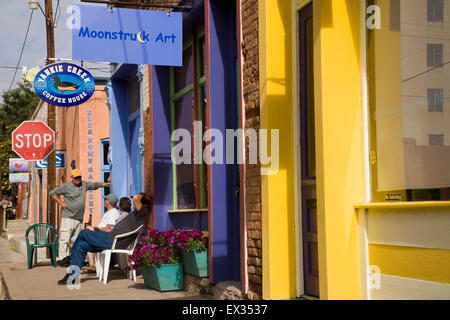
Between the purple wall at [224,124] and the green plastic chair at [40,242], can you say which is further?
the green plastic chair at [40,242]

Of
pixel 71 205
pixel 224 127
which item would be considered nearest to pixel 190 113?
pixel 224 127

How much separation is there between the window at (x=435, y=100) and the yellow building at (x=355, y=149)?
0.5 inches

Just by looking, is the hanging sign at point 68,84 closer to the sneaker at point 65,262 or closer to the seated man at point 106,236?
the seated man at point 106,236

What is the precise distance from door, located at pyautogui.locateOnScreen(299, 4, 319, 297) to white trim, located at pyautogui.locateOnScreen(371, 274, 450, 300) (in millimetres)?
895

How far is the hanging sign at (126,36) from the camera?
24.9 feet

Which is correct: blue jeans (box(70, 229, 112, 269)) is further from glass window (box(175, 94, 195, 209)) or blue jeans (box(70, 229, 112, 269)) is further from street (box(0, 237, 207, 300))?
glass window (box(175, 94, 195, 209))

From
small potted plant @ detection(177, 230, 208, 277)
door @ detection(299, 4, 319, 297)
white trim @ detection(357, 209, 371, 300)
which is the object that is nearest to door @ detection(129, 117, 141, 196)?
small potted plant @ detection(177, 230, 208, 277)

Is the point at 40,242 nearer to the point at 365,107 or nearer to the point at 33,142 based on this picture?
the point at 33,142

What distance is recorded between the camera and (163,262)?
8344 millimetres

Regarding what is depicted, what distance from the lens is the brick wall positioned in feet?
20.9

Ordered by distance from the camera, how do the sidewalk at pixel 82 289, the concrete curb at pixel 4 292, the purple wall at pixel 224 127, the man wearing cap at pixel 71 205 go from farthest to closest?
the man wearing cap at pixel 71 205 → the concrete curb at pixel 4 292 → the sidewalk at pixel 82 289 → the purple wall at pixel 224 127

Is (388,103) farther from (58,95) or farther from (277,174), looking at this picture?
(58,95)

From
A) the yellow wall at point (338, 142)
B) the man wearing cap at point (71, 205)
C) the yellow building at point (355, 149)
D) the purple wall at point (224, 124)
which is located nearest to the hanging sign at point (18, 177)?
the man wearing cap at point (71, 205)
